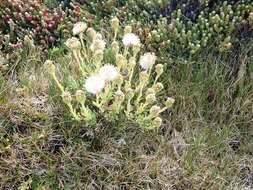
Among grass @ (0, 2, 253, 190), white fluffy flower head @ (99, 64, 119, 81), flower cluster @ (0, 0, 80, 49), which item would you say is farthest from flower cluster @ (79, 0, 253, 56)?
white fluffy flower head @ (99, 64, 119, 81)

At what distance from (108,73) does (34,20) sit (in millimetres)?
1294

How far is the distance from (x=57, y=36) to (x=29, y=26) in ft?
0.81

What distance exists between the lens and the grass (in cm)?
278

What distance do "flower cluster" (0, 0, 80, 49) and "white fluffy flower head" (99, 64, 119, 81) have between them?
3.44 ft

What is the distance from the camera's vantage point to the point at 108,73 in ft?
8.73

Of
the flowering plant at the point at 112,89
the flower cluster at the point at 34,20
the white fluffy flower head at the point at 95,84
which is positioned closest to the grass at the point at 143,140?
the flowering plant at the point at 112,89

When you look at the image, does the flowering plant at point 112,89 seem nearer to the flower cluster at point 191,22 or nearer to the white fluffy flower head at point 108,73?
the white fluffy flower head at point 108,73

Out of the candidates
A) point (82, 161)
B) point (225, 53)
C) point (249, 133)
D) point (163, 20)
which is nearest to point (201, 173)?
point (249, 133)

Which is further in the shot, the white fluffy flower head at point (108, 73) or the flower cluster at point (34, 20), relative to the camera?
the flower cluster at point (34, 20)

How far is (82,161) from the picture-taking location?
2803mm

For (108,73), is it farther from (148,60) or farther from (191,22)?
(191,22)

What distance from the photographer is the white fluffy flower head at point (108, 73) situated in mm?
2646

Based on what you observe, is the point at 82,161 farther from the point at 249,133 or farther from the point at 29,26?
the point at 29,26

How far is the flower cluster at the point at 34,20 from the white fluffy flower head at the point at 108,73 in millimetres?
1048
